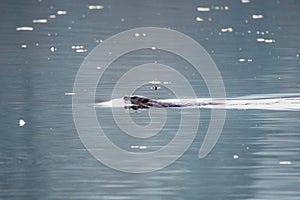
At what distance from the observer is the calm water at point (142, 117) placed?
1509 centimetres

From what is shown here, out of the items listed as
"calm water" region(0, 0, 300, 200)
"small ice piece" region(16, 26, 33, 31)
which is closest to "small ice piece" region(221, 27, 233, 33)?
"calm water" region(0, 0, 300, 200)

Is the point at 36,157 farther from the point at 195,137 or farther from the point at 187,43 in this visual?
the point at 187,43

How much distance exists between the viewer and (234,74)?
26797 millimetres

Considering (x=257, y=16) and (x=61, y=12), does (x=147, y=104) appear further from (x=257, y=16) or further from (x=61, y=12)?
(x=61, y=12)

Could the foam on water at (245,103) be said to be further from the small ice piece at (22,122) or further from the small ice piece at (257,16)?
the small ice piece at (257,16)

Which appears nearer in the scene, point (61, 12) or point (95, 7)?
point (61, 12)

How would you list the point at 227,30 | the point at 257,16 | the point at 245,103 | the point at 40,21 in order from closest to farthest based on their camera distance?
the point at 245,103
the point at 227,30
the point at 40,21
the point at 257,16

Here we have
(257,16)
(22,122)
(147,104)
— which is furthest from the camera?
(257,16)

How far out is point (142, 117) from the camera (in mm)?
20344

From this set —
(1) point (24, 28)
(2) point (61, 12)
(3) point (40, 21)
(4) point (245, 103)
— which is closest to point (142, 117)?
(4) point (245, 103)

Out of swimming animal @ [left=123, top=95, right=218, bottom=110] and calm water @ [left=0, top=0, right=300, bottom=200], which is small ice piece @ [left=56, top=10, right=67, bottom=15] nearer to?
calm water @ [left=0, top=0, right=300, bottom=200]

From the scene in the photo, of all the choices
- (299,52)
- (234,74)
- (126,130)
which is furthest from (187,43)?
(126,130)

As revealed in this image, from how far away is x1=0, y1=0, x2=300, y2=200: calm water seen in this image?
15094mm

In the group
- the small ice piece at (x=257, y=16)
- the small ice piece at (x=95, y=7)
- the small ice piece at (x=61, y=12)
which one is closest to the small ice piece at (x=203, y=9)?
the small ice piece at (x=257, y=16)
